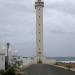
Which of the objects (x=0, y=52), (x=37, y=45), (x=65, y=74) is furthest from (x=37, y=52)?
(x=65, y=74)

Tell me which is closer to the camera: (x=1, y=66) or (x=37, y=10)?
(x=1, y=66)

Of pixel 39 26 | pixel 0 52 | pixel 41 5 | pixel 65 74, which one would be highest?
pixel 41 5

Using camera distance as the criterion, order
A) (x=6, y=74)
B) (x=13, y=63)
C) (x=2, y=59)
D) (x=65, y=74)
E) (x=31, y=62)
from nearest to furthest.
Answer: (x=6, y=74), (x=65, y=74), (x=2, y=59), (x=13, y=63), (x=31, y=62)

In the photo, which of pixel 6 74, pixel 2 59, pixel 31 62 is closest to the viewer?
pixel 6 74

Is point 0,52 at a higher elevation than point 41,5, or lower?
lower

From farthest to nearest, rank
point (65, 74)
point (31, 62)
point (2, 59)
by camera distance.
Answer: point (31, 62) < point (2, 59) < point (65, 74)

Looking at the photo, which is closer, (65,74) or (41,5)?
(65,74)

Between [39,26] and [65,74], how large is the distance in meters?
44.6

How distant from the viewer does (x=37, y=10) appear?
79.1 meters

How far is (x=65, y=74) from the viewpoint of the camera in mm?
32531

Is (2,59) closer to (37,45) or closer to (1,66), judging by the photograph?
(1,66)

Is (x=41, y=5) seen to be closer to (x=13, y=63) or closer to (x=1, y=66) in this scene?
(x=13, y=63)

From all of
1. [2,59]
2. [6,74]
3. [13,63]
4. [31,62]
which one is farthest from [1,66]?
[31,62]

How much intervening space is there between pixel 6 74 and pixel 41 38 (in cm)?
4661
